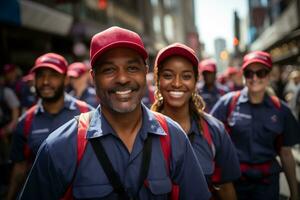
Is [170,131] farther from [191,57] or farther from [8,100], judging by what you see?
[8,100]

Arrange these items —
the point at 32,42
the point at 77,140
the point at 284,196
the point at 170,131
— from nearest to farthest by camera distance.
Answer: the point at 77,140 < the point at 170,131 < the point at 284,196 < the point at 32,42

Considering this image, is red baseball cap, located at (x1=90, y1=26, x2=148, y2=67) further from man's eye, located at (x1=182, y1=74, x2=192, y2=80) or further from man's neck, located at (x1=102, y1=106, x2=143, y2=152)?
man's eye, located at (x1=182, y1=74, x2=192, y2=80)

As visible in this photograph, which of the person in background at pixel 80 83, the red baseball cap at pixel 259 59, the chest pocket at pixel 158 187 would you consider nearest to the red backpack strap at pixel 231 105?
the red baseball cap at pixel 259 59

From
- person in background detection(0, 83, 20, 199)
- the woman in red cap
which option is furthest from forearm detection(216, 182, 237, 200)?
person in background detection(0, 83, 20, 199)

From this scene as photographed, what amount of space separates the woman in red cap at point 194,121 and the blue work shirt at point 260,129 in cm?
95

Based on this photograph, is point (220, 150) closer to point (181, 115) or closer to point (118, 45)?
point (181, 115)

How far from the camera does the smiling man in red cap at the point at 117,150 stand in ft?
8.06

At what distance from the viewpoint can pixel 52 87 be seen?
480 cm

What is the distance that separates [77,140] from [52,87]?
2409mm

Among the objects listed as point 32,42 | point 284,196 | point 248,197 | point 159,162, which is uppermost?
point 32,42

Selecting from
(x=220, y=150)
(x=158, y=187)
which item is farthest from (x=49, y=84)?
(x=158, y=187)

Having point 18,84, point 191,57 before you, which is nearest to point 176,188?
point 191,57

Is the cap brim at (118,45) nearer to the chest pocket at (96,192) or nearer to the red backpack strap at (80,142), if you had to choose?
the red backpack strap at (80,142)

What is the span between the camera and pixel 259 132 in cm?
459
